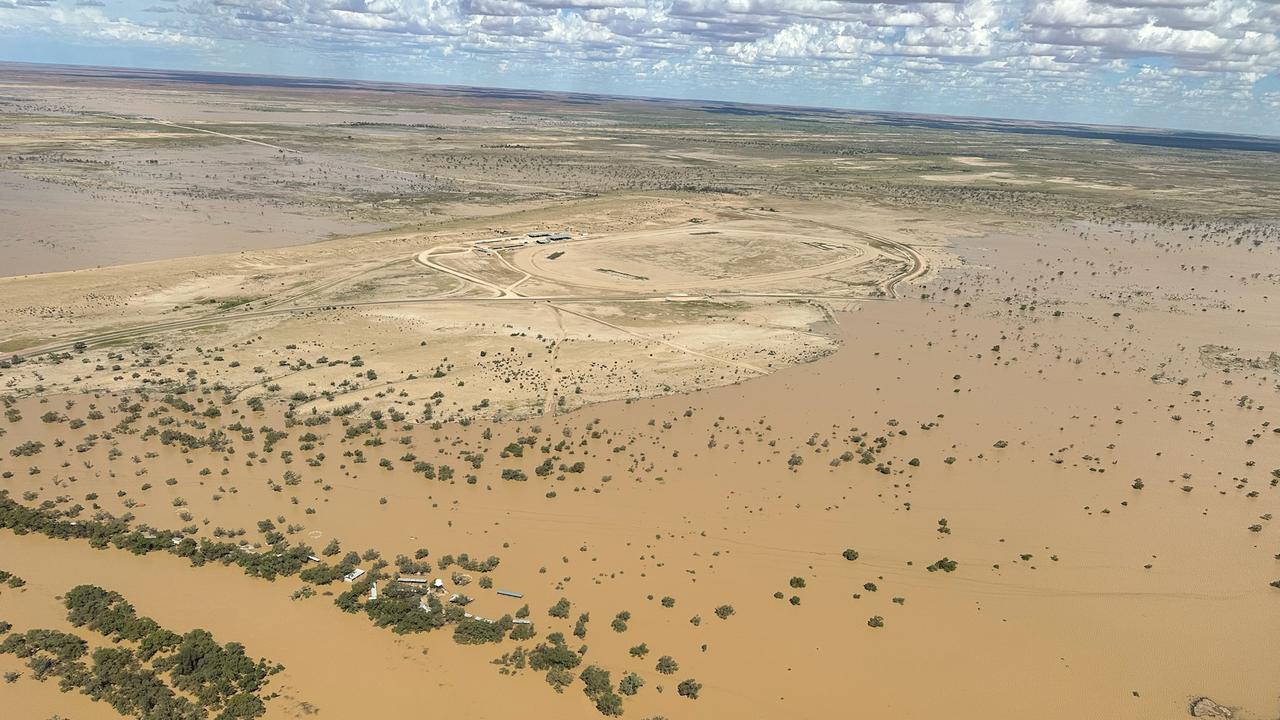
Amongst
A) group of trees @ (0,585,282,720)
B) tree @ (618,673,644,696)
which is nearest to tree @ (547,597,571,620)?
tree @ (618,673,644,696)

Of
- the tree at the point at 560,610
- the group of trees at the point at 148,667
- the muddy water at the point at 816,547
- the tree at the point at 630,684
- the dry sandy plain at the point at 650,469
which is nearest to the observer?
the group of trees at the point at 148,667

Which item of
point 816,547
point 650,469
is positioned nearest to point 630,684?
point 816,547

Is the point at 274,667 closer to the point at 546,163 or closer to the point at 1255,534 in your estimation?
Result: the point at 1255,534

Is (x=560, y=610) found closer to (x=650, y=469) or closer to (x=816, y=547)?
(x=816, y=547)

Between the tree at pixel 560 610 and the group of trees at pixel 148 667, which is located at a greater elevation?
the tree at pixel 560 610

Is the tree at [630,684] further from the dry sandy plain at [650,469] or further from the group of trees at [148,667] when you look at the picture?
the group of trees at [148,667]

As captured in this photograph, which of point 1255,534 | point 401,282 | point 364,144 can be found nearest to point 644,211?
point 401,282

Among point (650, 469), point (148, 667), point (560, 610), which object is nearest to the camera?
point (148, 667)

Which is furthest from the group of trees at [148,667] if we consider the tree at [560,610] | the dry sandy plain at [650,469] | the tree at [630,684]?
the tree at [630,684]
